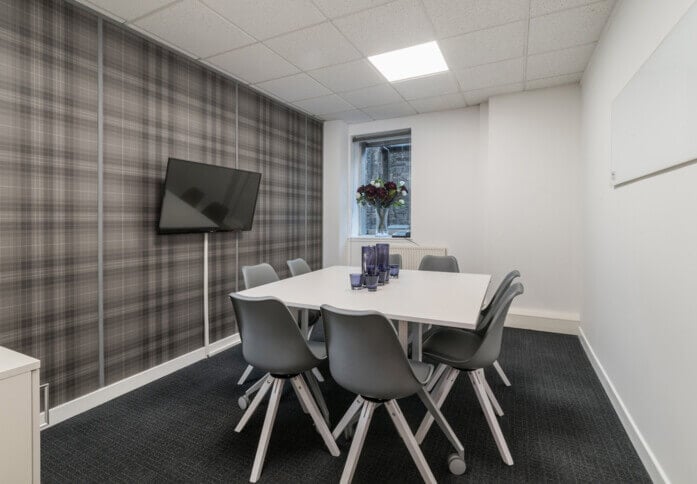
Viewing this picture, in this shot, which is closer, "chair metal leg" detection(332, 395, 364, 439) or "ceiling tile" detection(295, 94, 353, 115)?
"chair metal leg" detection(332, 395, 364, 439)

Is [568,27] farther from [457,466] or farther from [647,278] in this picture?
[457,466]

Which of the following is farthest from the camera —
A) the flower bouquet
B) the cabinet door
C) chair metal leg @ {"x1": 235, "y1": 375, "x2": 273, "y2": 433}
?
the flower bouquet

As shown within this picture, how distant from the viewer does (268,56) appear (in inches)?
128

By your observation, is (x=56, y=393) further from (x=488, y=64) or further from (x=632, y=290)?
(x=488, y=64)

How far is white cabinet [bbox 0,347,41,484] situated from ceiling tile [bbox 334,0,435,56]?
2771 millimetres

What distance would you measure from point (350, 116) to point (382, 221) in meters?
1.60

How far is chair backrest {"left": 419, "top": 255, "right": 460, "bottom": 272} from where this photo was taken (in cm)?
372

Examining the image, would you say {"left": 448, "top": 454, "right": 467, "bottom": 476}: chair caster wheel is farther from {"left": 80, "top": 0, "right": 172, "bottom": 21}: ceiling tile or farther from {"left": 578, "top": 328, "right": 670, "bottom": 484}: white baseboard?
{"left": 80, "top": 0, "right": 172, "bottom": 21}: ceiling tile

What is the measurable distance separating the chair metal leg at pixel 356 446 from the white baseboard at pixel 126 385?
1.62 m

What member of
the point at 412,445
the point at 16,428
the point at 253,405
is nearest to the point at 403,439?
the point at 412,445

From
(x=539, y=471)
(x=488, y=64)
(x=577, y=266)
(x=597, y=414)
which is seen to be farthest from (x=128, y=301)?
(x=577, y=266)

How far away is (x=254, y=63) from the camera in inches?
133

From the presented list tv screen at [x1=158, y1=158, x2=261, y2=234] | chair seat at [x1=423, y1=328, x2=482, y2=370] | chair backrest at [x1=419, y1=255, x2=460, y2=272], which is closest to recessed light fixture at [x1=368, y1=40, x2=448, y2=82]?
tv screen at [x1=158, y1=158, x2=261, y2=234]

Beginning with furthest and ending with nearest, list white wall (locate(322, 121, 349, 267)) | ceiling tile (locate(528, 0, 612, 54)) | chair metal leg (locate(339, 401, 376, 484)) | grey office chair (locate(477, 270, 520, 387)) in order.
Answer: white wall (locate(322, 121, 349, 267))
ceiling tile (locate(528, 0, 612, 54))
grey office chair (locate(477, 270, 520, 387))
chair metal leg (locate(339, 401, 376, 484))
